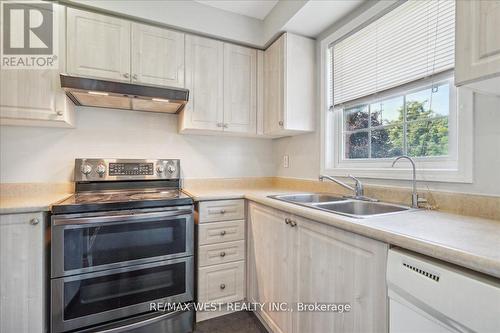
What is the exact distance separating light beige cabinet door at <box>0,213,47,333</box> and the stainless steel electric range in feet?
0.19

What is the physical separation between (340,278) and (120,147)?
76.6 inches

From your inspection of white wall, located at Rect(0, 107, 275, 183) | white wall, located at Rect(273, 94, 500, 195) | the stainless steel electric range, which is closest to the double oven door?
the stainless steel electric range

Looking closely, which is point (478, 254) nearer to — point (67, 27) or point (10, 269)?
point (10, 269)

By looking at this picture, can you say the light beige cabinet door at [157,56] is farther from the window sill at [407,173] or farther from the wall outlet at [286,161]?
the window sill at [407,173]

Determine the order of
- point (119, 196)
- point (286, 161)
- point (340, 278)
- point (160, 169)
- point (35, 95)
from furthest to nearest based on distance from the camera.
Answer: point (286, 161), point (160, 169), point (119, 196), point (35, 95), point (340, 278)

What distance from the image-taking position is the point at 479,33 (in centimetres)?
78

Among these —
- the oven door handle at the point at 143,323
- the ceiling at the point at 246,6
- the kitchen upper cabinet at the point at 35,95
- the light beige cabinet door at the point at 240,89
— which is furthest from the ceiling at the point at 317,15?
the oven door handle at the point at 143,323

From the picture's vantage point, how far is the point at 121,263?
4.95 feet

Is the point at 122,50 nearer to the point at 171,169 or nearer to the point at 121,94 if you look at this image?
the point at 121,94

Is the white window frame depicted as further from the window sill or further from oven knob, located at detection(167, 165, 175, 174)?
oven knob, located at detection(167, 165, 175, 174)

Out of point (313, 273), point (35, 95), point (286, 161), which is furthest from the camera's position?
point (286, 161)

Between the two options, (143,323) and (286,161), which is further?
(286,161)

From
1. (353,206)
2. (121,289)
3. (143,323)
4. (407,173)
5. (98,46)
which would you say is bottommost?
(143,323)

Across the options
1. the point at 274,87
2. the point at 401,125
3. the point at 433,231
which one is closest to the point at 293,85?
the point at 274,87
